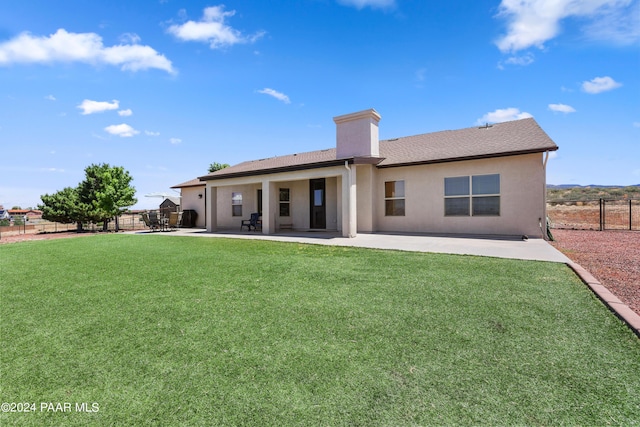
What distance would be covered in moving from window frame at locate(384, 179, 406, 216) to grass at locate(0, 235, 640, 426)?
27.2 ft

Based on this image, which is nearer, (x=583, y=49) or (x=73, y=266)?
(x=73, y=266)

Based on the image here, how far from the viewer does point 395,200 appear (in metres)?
13.6

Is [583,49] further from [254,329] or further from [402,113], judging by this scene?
[254,329]

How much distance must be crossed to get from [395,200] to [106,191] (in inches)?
808

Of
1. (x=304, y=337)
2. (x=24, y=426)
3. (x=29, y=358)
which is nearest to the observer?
(x=24, y=426)

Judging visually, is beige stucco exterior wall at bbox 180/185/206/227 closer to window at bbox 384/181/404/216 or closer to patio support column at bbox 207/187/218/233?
patio support column at bbox 207/187/218/233

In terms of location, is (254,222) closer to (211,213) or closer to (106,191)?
(211,213)

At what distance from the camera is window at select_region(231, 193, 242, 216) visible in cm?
1771

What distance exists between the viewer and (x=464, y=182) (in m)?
12.0

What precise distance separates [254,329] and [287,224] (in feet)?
42.7

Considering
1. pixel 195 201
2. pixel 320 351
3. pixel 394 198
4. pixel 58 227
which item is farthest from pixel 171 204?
pixel 320 351

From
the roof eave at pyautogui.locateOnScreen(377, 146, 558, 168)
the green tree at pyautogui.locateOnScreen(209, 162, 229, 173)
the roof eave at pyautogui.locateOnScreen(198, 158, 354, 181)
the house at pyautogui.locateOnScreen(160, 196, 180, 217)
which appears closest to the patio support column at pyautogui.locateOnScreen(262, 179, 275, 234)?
the roof eave at pyautogui.locateOnScreen(198, 158, 354, 181)

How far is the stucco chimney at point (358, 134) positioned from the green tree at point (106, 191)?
17.8 metres

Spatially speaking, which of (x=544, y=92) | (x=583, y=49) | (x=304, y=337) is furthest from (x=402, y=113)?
(x=304, y=337)
